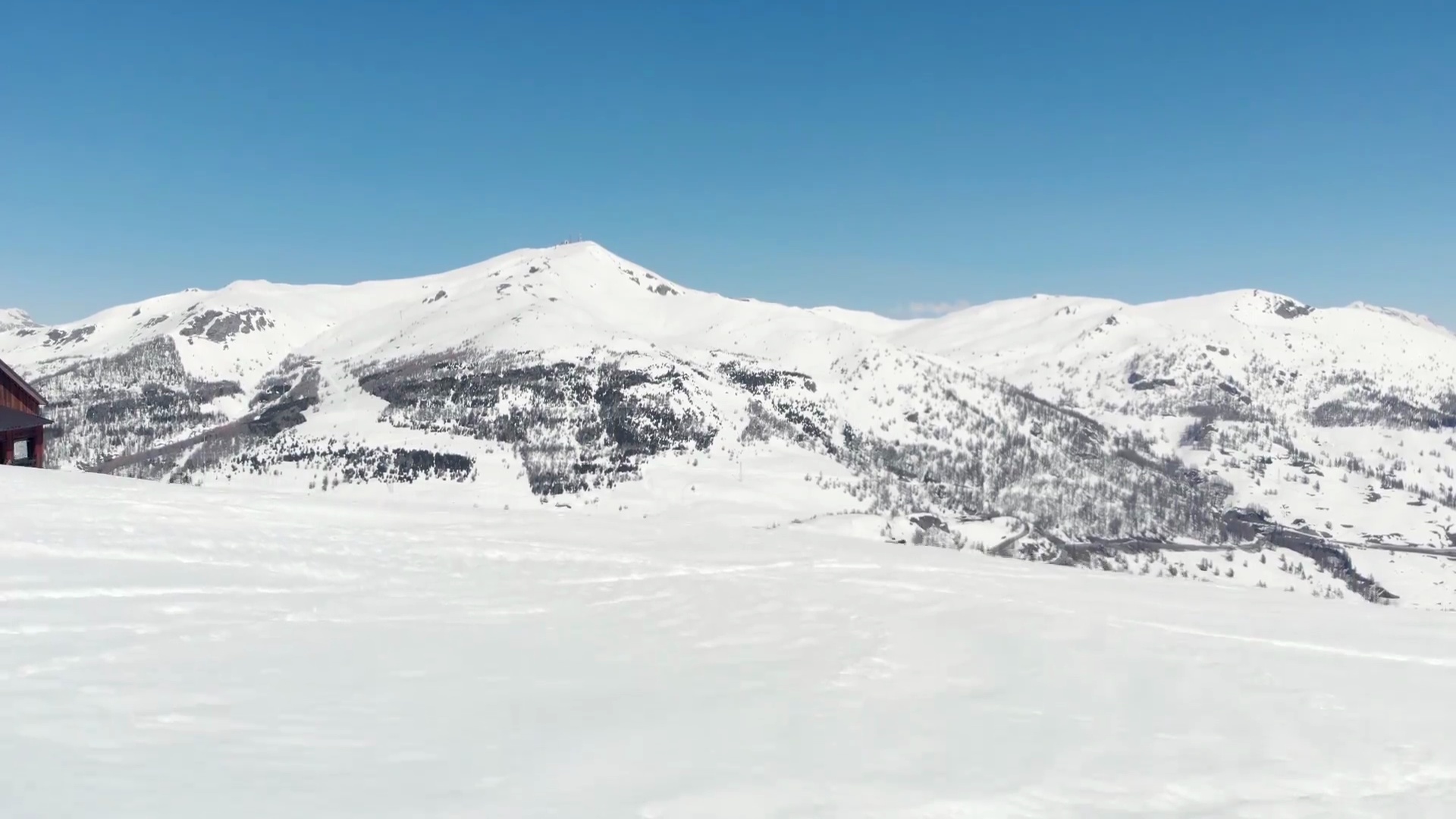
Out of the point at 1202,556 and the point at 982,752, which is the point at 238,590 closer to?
the point at 982,752

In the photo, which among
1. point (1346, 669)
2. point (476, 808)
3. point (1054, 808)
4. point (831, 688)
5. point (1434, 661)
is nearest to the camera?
point (476, 808)

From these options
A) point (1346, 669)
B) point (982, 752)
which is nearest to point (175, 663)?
point (982, 752)

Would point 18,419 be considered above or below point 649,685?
above

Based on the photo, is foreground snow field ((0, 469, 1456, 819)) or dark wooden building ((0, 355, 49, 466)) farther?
dark wooden building ((0, 355, 49, 466))

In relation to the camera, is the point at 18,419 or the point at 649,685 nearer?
the point at 649,685

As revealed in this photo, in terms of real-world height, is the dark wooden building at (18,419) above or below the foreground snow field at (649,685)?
above
